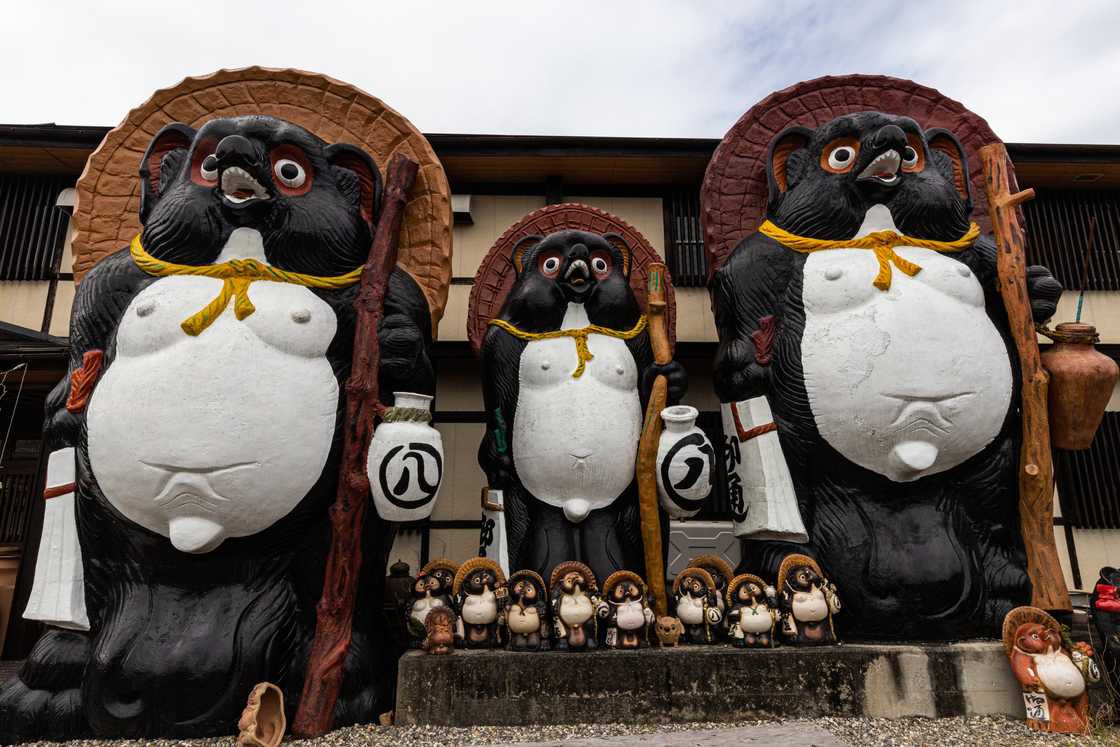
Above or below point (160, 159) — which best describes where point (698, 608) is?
below

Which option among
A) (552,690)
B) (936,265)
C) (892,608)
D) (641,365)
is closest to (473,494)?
(641,365)

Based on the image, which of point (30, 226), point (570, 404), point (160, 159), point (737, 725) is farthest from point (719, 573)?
point (30, 226)

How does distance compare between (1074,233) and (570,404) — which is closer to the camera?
(570,404)

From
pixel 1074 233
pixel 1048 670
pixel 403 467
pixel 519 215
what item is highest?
pixel 519 215

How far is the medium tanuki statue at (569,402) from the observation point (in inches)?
147

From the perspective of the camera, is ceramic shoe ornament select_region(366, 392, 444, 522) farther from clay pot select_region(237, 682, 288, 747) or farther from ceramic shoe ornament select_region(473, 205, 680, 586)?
clay pot select_region(237, 682, 288, 747)

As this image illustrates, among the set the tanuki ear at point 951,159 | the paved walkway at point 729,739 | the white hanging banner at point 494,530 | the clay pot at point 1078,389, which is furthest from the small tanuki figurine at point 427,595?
the tanuki ear at point 951,159

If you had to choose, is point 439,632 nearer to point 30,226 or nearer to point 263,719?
point 263,719

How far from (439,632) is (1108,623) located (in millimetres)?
3367

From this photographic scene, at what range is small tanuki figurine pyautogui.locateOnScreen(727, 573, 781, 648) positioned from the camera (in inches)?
129

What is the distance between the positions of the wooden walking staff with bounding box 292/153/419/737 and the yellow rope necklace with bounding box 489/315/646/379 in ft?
2.85

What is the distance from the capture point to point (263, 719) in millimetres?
2881

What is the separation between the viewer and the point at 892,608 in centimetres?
341

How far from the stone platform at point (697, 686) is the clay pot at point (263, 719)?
1.73 ft
